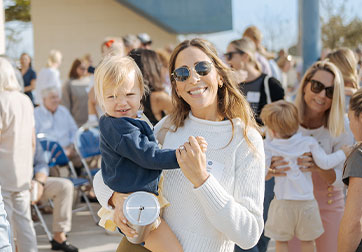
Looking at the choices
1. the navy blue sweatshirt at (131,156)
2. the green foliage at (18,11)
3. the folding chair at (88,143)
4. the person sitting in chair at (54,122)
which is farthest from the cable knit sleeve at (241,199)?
the green foliage at (18,11)

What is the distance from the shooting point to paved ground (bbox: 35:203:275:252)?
5.58 m

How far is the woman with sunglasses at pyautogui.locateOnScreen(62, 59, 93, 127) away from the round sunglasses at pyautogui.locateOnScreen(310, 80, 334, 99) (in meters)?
5.48

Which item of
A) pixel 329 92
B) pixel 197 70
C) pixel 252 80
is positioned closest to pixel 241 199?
pixel 197 70

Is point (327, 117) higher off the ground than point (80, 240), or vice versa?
point (327, 117)

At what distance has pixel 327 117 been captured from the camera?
3754 millimetres

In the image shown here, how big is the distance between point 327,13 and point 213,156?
105 feet

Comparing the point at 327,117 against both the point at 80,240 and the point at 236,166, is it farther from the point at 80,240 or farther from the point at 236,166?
the point at 80,240

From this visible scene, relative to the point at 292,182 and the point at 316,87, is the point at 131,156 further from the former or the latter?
the point at 316,87

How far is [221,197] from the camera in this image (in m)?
2.04

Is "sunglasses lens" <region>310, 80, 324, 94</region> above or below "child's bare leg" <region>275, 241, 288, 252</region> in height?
above

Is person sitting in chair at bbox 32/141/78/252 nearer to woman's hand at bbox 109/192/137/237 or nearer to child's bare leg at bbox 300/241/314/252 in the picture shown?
child's bare leg at bbox 300/241/314/252

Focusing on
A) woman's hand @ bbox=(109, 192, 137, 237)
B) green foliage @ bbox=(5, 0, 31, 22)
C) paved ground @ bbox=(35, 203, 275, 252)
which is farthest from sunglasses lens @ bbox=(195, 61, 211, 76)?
green foliage @ bbox=(5, 0, 31, 22)

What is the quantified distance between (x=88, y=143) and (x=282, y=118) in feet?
12.3

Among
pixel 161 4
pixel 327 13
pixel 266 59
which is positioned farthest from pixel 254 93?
pixel 327 13
